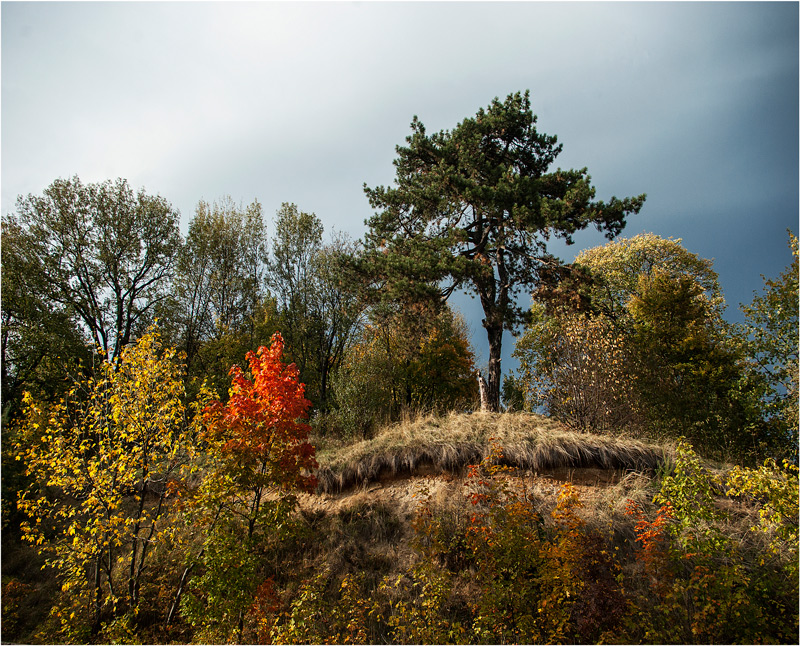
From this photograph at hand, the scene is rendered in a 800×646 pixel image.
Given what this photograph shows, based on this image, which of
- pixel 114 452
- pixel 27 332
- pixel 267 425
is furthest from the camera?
pixel 27 332

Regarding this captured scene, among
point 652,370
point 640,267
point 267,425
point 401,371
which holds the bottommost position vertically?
point 267,425

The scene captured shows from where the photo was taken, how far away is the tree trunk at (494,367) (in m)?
13.7

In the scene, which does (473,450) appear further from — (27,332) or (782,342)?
(27,332)

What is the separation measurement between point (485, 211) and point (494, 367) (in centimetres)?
504

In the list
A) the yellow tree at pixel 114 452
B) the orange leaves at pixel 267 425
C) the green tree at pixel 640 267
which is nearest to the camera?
the yellow tree at pixel 114 452

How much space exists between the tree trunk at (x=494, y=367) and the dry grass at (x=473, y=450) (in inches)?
73.6

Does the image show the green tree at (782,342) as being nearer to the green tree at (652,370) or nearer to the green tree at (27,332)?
the green tree at (652,370)

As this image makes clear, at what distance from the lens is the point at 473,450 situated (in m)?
10.1

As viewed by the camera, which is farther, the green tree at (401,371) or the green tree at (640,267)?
the green tree at (640,267)

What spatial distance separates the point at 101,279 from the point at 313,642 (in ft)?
61.9

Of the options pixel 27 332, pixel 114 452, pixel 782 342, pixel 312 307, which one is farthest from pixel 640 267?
pixel 27 332

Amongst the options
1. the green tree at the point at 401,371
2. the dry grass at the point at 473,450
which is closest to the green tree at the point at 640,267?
the green tree at the point at 401,371

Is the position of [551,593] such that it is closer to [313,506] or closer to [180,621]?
[313,506]

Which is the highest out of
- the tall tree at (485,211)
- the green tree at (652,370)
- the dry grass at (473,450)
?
the tall tree at (485,211)
